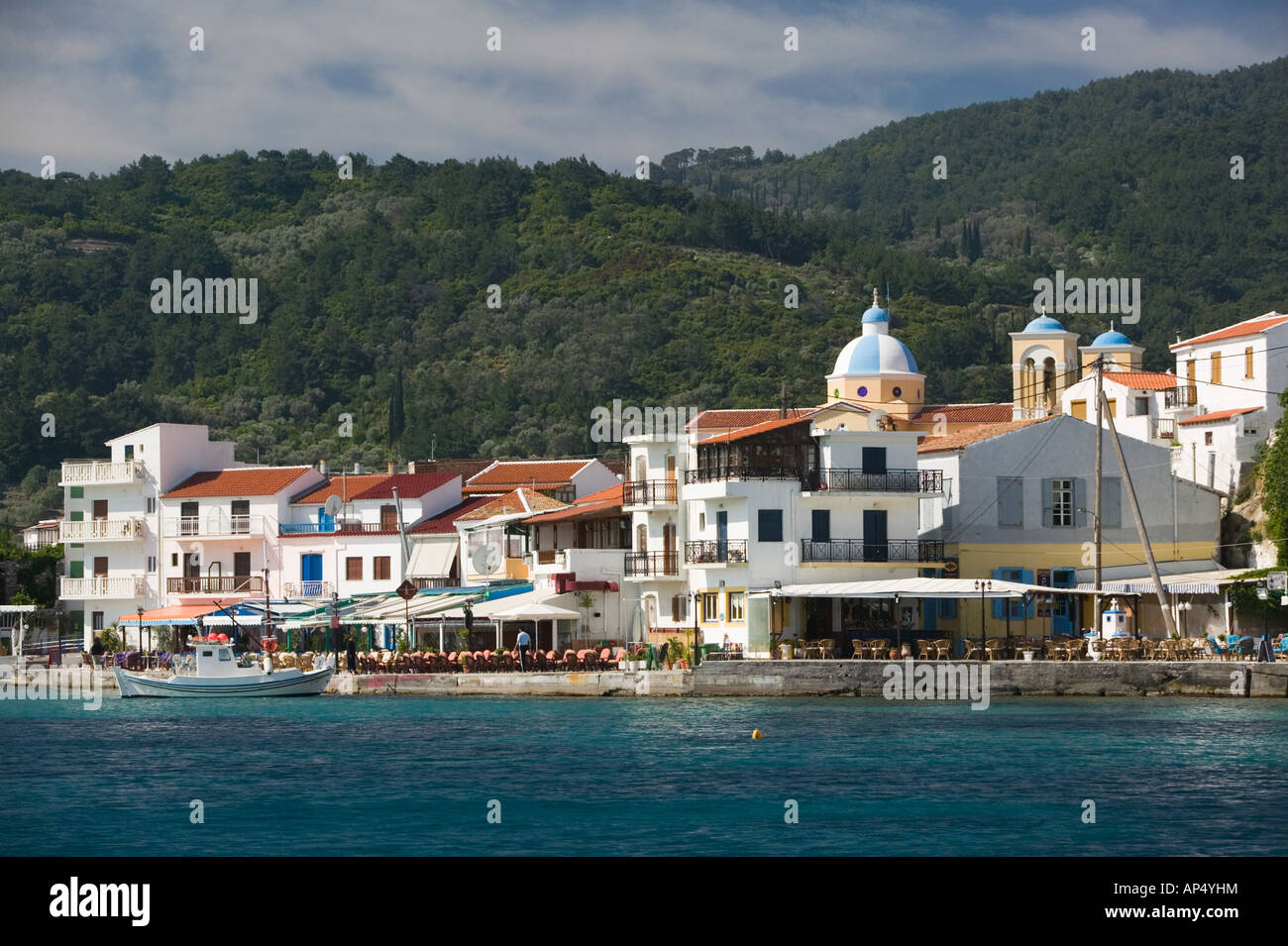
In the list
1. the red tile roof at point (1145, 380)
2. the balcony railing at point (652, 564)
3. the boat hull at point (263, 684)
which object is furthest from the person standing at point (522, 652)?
the red tile roof at point (1145, 380)

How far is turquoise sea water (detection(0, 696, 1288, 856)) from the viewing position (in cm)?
2400

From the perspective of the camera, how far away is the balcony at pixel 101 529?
7119cm

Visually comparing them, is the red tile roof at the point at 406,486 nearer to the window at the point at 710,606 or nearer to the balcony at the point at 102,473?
the balcony at the point at 102,473

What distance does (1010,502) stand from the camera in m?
56.8

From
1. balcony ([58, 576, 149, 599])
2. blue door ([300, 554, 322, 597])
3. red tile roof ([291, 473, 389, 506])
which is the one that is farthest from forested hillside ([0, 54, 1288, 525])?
blue door ([300, 554, 322, 597])

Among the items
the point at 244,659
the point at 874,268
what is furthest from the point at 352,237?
the point at 244,659

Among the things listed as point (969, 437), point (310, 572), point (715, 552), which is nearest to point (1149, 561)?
point (969, 437)

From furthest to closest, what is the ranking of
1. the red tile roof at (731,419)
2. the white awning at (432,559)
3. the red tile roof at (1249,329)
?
the red tile roof at (731,419), the white awning at (432,559), the red tile roof at (1249,329)

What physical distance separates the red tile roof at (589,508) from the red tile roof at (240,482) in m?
13.7

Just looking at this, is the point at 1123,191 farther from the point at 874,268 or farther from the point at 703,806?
the point at 703,806

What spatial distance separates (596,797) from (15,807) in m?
8.98

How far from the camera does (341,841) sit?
24203 millimetres

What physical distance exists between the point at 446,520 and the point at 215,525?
31.3 feet

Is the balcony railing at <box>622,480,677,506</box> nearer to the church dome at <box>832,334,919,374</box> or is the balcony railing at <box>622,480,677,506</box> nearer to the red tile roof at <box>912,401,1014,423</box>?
the red tile roof at <box>912,401,1014,423</box>
